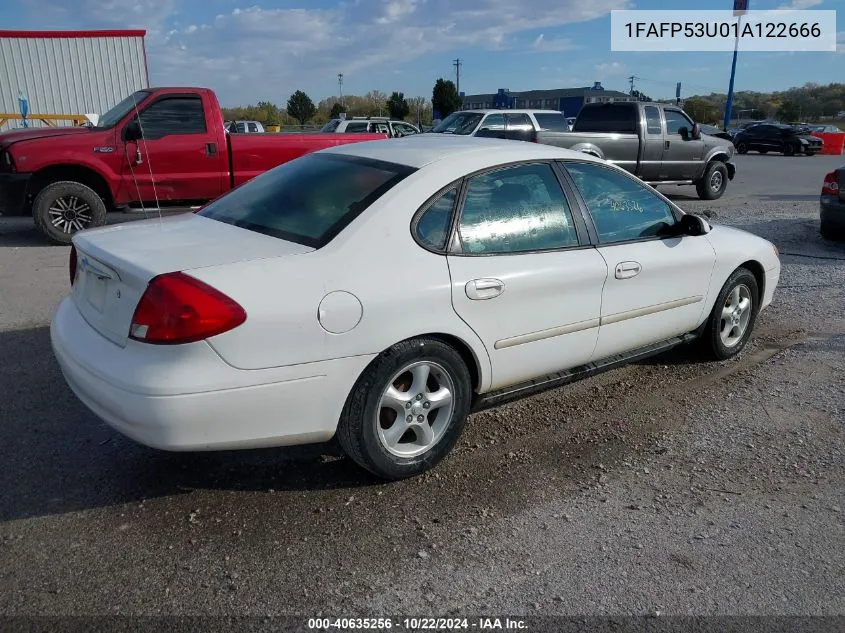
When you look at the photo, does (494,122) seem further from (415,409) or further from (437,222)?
(415,409)

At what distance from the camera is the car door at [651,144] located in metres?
13.5

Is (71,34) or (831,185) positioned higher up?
(71,34)

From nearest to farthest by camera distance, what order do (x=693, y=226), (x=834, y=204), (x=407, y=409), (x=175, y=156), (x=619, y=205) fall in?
(x=407, y=409) < (x=619, y=205) < (x=693, y=226) < (x=175, y=156) < (x=834, y=204)

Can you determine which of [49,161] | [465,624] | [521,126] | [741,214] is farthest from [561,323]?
[521,126]

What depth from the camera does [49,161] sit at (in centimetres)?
830

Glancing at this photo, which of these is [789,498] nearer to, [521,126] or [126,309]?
[126,309]

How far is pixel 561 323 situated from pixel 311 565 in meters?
1.79

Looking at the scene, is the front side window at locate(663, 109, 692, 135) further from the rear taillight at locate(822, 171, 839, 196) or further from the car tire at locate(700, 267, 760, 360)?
the car tire at locate(700, 267, 760, 360)

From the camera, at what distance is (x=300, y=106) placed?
171 ft

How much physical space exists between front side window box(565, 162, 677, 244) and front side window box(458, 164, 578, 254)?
220mm

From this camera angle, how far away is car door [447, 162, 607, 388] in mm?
3328

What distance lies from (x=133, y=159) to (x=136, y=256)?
638 centimetres

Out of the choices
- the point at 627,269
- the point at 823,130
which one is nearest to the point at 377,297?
the point at 627,269

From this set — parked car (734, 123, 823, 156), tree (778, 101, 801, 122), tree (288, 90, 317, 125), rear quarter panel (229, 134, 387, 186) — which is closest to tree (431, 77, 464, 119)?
tree (288, 90, 317, 125)
